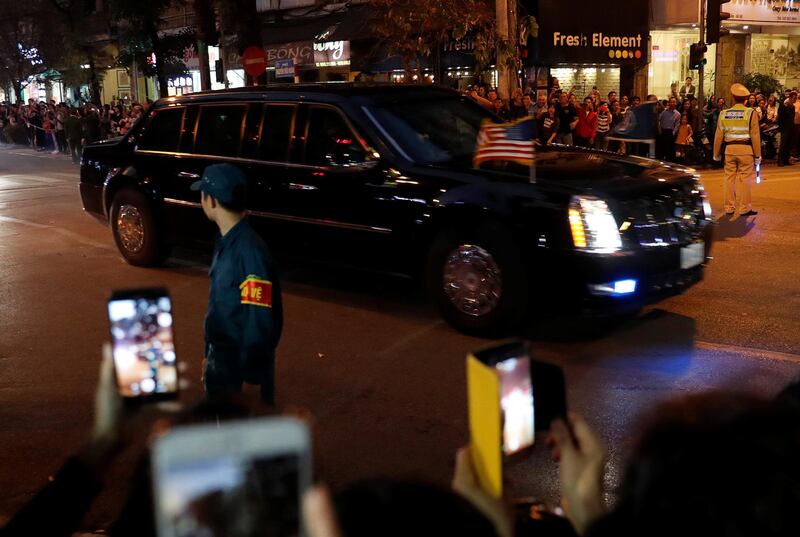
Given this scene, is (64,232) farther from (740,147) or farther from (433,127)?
(740,147)

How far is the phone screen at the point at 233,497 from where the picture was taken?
1454 millimetres

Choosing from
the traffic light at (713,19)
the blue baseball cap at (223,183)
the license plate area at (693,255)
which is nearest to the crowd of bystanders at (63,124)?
the traffic light at (713,19)

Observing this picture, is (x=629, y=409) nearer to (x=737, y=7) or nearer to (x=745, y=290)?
(x=745, y=290)

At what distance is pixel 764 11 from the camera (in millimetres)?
27297

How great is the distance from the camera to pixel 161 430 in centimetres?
166

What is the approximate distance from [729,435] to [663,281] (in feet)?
19.0

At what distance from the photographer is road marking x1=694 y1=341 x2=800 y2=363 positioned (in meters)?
6.67

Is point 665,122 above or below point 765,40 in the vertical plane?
below

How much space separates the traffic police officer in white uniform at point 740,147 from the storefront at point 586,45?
11.4 m

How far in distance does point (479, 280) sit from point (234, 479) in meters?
5.89

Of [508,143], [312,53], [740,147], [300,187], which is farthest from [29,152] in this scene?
[508,143]

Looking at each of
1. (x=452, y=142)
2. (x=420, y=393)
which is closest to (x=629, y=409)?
(x=420, y=393)

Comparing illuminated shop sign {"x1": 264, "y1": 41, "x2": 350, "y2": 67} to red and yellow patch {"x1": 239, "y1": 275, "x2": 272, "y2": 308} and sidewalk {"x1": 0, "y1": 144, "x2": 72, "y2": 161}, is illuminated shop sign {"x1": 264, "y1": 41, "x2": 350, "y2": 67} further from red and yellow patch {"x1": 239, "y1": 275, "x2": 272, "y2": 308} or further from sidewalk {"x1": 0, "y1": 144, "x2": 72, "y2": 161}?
red and yellow patch {"x1": 239, "y1": 275, "x2": 272, "y2": 308}

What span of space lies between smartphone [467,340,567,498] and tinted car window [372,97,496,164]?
18.7 feet
